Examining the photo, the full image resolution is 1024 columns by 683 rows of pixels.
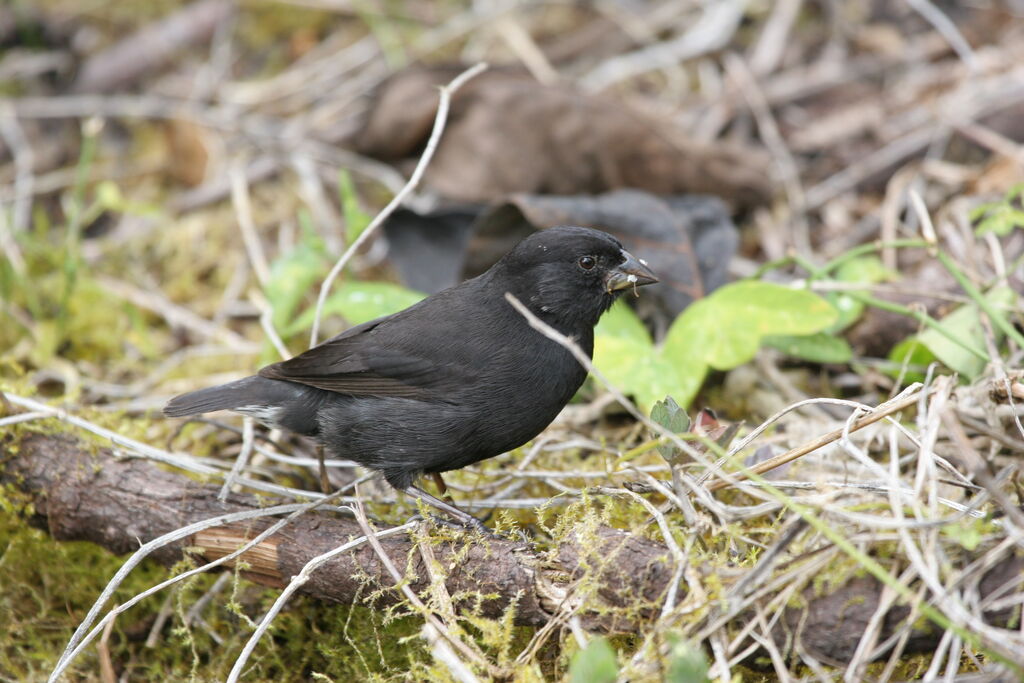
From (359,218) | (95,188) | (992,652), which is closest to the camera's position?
(992,652)

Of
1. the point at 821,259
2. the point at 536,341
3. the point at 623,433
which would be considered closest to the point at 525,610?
the point at 536,341

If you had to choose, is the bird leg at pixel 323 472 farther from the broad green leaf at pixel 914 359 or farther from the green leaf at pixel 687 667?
the broad green leaf at pixel 914 359

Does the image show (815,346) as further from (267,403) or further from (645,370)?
(267,403)

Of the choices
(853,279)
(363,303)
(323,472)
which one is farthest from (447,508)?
(853,279)

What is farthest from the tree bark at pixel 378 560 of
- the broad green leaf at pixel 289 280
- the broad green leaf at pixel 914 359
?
the broad green leaf at pixel 914 359

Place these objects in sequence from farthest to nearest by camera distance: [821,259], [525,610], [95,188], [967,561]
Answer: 1. [95,188]
2. [821,259]
3. [525,610]
4. [967,561]

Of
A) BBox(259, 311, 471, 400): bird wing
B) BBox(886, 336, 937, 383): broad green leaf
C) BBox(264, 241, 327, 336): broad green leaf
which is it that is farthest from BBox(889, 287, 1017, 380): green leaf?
BBox(264, 241, 327, 336): broad green leaf

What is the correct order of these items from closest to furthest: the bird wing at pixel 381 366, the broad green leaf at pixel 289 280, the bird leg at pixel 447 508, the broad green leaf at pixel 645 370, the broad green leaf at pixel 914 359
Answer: the bird leg at pixel 447 508 < the bird wing at pixel 381 366 < the broad green leaf at pixel 645 370 < the broad green leaf at pixel 914 359 < the broad green leaf at pixel 289 280

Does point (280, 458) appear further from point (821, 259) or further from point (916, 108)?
point (916, 108)
